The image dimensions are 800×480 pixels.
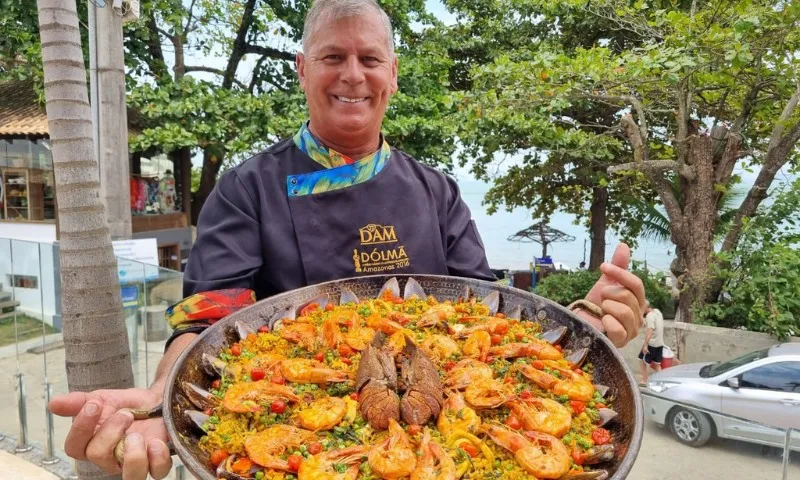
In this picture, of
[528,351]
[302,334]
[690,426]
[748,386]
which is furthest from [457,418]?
[748,386]

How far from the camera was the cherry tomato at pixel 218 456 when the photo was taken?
1.43 m

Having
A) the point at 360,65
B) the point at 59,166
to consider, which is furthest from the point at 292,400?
the point at 59,166

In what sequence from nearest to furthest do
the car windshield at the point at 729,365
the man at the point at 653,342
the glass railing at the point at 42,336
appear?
the glass railing at the point at 42,336 → the car windshield at the point at 729,365 → the man at the point at 653,342

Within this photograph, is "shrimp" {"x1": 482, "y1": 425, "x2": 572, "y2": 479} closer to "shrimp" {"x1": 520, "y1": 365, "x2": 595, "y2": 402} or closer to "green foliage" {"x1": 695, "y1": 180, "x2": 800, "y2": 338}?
"shrimp" {"x1": 520, "y1": 365, "x2": 595, "y2": 402}

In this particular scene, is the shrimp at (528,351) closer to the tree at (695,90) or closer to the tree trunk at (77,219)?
the tree trunk at (77,219)

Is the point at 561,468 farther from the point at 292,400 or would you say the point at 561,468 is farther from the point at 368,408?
the point at 292,400

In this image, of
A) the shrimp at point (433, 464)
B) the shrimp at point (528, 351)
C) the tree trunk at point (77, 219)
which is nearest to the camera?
the shrimp at point (433, 464)

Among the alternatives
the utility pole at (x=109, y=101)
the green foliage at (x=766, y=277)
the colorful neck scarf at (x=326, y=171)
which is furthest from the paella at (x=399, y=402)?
the green foliage at (x=766, y=277)

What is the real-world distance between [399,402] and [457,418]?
16cm

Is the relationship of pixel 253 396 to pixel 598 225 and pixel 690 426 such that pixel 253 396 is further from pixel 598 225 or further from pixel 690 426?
pixel 598 225

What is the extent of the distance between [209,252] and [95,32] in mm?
3975

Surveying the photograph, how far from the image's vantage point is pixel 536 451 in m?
1.45

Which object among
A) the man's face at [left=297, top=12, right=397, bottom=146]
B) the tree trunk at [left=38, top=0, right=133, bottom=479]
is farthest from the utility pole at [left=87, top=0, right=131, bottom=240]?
the man's face at [left=297, top=12, right=397, bottom=146]

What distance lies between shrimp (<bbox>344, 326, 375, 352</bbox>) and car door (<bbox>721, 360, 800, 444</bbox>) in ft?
16.2
